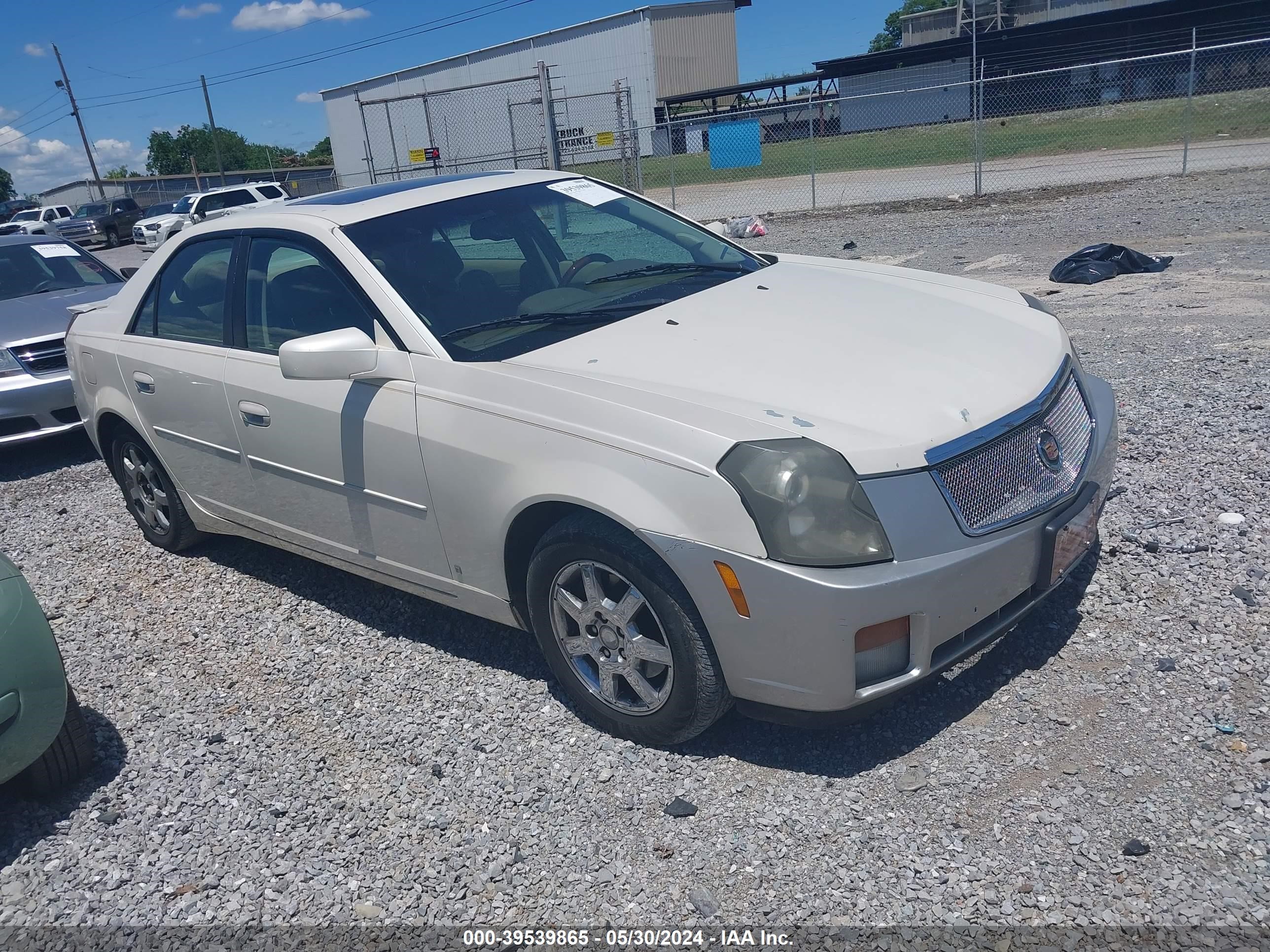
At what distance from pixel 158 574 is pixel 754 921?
3.92 metres

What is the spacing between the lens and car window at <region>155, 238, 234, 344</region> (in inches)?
178

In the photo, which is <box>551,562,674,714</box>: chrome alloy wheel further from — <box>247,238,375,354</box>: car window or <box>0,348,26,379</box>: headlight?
<box>0,348,26,379</box>: headlight

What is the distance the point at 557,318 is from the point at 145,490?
286 centimetres

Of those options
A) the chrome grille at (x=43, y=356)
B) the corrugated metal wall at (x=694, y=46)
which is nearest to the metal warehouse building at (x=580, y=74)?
the corrugated metal wall at (x=694, y=46)

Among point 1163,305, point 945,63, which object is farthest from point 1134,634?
point 945,63

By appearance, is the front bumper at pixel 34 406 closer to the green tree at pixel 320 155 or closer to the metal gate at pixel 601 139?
the metal gate at pixel 601 139

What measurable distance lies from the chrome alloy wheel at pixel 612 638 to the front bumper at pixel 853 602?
26 cm

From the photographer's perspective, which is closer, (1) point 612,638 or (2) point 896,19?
(1) point 612,638

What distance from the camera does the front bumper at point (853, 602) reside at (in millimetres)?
2725

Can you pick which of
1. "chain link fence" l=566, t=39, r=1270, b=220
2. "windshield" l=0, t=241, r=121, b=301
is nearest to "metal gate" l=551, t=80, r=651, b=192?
"chain link fence" l=566, t=39, r=1270, b=220

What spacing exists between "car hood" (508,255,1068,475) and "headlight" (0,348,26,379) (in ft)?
18.1

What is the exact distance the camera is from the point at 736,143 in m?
22.2

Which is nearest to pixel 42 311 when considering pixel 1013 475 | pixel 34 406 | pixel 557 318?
pixel 34 406

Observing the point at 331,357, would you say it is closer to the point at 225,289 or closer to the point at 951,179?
the point at 225,289
